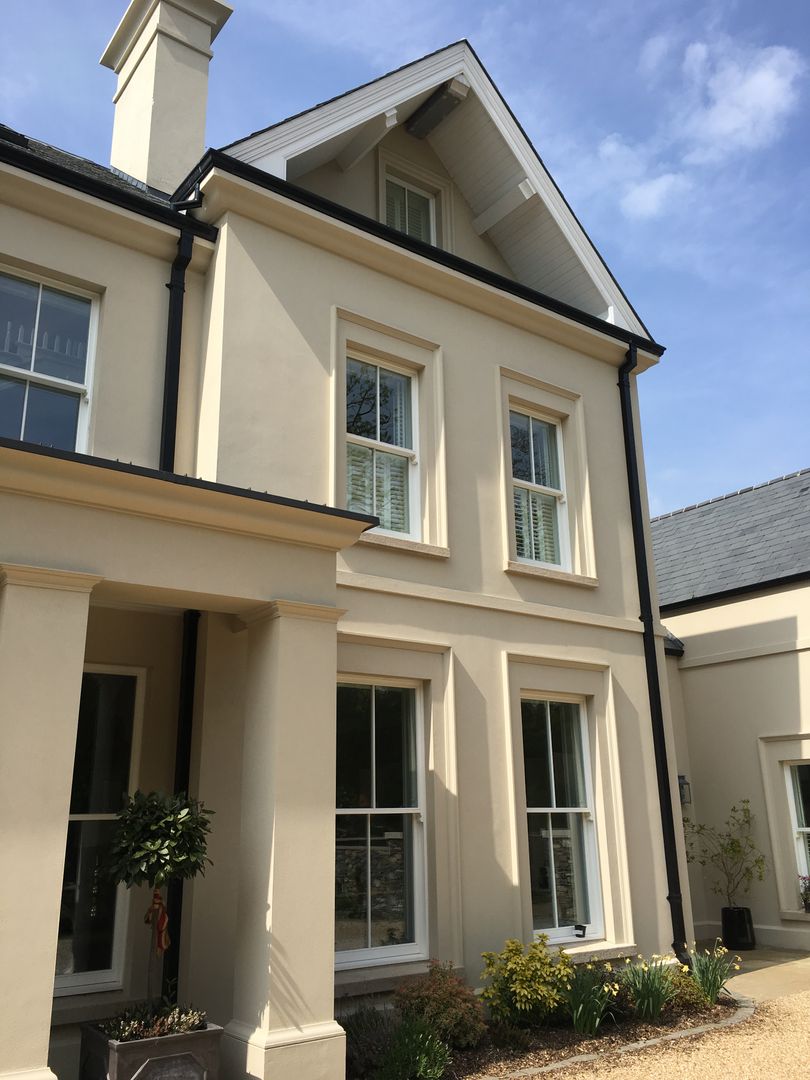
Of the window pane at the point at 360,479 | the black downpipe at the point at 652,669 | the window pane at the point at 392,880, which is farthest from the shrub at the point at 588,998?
the window pane at the point at 360,479

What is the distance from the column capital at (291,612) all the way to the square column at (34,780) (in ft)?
4.22

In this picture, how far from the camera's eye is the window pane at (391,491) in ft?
29.4

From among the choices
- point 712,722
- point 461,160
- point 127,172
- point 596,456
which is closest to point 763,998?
point 712,722

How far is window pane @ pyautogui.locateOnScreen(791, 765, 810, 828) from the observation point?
487 inches

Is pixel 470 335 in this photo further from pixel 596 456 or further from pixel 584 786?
pixel 584 786

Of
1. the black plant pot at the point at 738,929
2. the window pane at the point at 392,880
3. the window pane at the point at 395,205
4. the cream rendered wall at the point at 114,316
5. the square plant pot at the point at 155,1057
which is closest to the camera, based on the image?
the square plant pot at the point at 155,1057

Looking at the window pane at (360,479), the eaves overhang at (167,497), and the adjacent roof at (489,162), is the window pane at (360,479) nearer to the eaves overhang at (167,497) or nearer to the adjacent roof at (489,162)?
the eaves overhang at (167,497)

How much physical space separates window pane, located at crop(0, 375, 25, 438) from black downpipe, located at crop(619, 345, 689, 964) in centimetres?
702

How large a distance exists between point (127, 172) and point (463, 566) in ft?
21.4

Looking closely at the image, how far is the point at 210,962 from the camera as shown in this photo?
675 centimetres

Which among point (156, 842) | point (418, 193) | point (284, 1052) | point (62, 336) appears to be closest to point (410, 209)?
point (418, 193)

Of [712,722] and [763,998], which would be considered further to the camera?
[712,722]

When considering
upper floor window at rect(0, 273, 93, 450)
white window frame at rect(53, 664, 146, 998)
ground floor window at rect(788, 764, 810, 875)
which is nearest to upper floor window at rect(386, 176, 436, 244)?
upper floor window at rect(0, 273, 93, 450)

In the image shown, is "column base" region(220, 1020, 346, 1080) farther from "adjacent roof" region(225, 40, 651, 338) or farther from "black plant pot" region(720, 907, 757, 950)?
"black plant pot" region(720, 907, 757, 950)
